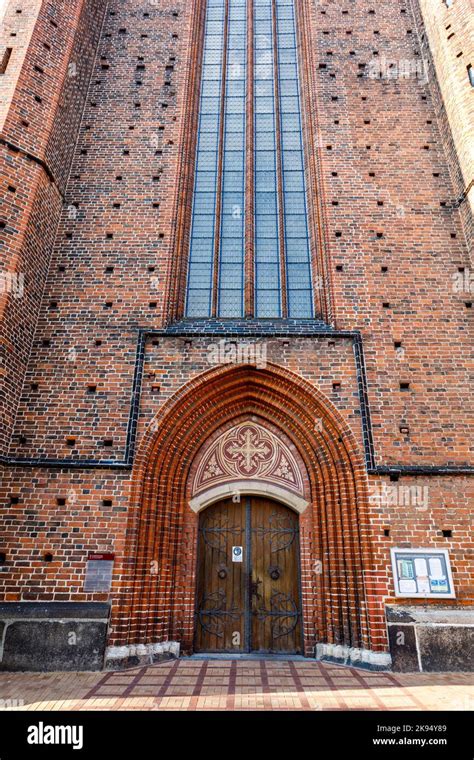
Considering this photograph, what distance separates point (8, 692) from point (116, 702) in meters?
1.21

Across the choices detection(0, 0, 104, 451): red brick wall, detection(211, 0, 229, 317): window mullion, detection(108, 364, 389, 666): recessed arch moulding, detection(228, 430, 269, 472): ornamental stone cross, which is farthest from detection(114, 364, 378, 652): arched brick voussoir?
detection(0, 0, 104, 451): red brick wall

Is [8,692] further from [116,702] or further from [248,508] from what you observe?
[248,508]

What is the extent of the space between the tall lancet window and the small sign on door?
3.76 metres

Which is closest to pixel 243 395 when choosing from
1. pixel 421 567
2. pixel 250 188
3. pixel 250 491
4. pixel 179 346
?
pixel 179 346

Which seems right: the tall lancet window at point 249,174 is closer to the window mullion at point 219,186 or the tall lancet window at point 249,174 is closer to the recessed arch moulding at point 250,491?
the window mullion at point 219,186

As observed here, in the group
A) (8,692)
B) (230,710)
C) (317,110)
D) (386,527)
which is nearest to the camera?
(230,710)

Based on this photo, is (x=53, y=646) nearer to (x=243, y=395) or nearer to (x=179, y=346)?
(x=243, y=395)

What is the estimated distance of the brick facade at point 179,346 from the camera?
5949 millimetres

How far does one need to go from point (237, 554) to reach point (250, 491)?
911 millimetres

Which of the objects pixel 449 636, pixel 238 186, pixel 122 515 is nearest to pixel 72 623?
pixel 122 515

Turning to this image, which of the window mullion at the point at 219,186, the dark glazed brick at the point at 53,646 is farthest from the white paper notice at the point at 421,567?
the window mullion at the point at 219,186

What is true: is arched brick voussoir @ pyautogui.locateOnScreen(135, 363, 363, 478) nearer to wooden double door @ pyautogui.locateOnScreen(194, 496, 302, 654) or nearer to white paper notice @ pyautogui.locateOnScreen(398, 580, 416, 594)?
wooden double door @ pyautogui.locateOnScreen(194, 496, 302, 654)

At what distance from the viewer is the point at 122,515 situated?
596 centimetres

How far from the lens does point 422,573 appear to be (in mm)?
5680
